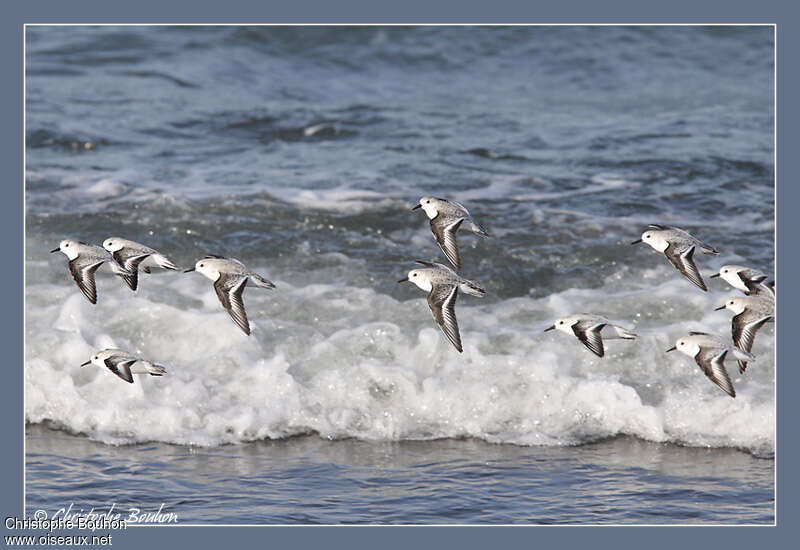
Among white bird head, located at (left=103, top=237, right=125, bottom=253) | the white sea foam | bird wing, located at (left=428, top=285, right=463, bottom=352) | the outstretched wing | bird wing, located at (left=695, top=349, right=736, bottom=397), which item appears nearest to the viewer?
bird wing, located at (left=695, top=349, right=736, bottom=397)

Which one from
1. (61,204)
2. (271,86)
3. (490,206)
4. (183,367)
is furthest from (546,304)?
(271,86)

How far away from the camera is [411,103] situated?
13.0 m

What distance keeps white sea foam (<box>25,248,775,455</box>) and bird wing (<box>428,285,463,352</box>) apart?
1.13 m

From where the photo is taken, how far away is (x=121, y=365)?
642 cm

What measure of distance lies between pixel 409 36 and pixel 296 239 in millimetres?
6329

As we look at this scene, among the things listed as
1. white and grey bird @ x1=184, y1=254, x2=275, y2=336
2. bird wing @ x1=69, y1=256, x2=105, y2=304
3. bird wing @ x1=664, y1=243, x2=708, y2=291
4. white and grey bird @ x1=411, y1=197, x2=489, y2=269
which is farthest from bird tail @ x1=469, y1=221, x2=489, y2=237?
bird wing @ x1=69, y1=256, x2=105, y2=304

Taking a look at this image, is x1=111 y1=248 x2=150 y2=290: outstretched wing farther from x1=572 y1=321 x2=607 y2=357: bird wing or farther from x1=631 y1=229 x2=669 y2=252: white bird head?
x1=631 y1=229 x2=669 y2=252: white bird head

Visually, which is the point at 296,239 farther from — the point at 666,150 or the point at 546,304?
the point at 666,150

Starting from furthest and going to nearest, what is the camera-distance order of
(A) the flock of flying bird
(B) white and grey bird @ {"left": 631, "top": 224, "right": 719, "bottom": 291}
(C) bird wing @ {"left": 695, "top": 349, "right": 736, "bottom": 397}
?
1. (B) white and grey bird @ {"left": 631, "top": 224, "right": 719, "bottom": 291}
2. (A) the flock of flying bird
3. (C) bird wing @ {"left": 695, "top": 349, "right": 736, "bottom": 397}

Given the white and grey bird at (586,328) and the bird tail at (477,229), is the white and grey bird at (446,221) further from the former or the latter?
the white and grey bird at (586,328)

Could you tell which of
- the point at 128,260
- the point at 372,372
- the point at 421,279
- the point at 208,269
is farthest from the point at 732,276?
the point at 128,260

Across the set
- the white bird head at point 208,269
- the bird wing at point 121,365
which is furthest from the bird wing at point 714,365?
the bird wing at point 121,365

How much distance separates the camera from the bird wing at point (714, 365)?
5.58 meters

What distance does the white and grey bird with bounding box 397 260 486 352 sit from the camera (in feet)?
19.0
